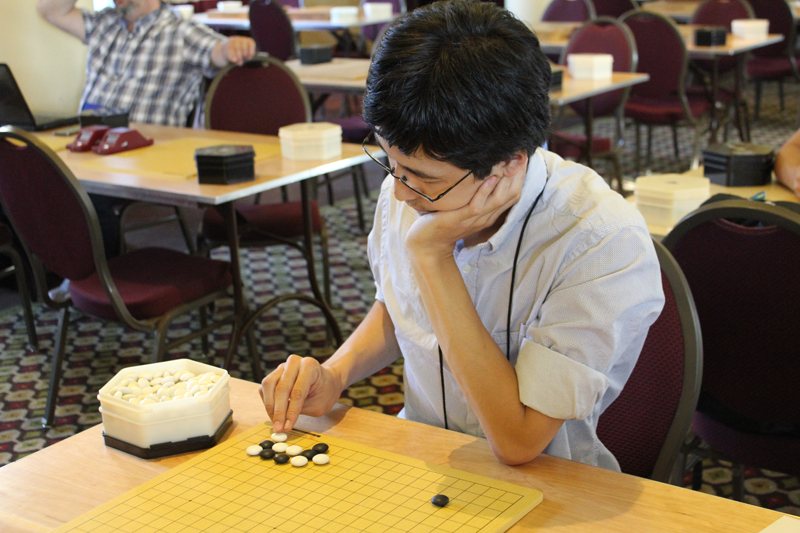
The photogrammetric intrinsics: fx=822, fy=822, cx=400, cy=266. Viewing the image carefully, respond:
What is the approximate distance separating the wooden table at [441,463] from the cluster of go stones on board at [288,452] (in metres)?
0.07

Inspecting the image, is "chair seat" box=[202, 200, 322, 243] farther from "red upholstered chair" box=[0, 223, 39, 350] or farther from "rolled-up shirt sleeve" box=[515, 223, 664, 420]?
"rolled-up shirt sleeve" box=[515, 223, 664, 420]

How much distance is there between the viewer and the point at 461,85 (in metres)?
0.96

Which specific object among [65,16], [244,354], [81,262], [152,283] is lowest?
[244,354]

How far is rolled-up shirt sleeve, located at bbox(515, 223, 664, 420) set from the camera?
1042 mm

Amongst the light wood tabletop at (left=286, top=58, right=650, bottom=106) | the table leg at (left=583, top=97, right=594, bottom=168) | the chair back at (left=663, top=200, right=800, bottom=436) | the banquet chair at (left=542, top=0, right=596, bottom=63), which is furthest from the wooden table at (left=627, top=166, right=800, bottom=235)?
the banquet chair at (left=542, top=0, right=596, bottom=63)

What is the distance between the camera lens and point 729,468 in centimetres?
231

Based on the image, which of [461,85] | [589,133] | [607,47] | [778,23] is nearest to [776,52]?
[778,23]

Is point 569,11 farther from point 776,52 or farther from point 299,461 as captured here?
point 299,461

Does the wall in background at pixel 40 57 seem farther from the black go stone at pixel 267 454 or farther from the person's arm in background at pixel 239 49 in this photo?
the black go stone at pixel 267 454

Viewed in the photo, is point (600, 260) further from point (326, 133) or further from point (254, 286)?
point (254, 286)

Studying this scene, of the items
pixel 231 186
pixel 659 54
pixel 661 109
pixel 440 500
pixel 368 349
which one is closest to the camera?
pixel 440 500

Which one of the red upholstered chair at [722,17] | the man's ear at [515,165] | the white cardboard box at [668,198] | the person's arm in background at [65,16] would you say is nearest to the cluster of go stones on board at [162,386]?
the man's ear at [515,165]

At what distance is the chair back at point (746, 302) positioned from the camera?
4.84 feet

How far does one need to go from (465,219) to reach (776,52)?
634 cm
